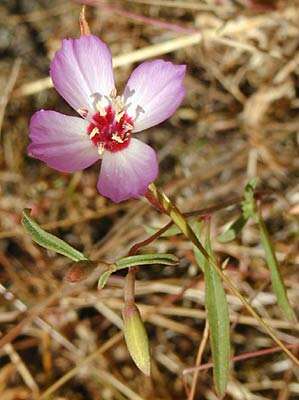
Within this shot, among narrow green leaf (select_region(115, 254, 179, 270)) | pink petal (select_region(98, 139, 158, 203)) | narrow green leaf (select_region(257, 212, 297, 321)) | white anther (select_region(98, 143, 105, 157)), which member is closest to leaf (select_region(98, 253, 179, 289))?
narrow green leaf (select_region(115, 254, 179, 270))

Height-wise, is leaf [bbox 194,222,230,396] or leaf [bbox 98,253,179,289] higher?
leaf [bbox 98,253,179,289]

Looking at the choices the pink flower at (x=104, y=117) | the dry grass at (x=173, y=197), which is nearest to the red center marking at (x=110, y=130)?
the pink flower at (x=104, y=117)

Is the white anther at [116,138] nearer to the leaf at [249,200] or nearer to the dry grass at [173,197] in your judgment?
the leaf at [249,200]

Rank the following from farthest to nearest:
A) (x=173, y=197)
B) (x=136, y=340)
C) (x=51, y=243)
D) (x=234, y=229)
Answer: (x=173, y=197) < (x=234, y=229) < (x=51, y=243) < (x=136, y=340)

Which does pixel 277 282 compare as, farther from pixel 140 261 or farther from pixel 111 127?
pixel 111 127

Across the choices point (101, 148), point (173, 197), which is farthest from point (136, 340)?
point (173, 197)

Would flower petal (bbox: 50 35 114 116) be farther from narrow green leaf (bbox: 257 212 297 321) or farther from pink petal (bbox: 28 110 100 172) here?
narrow green leaf (bbox: 257 212 297 321)
